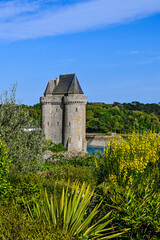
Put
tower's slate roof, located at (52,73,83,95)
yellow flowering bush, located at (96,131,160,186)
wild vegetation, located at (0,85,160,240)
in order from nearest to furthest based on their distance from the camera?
wild vegetation, located at (0,85,160,240), yellow flowering bush, located at (96,131,160,186), tower's slate roof, located at (52,73,83,95)

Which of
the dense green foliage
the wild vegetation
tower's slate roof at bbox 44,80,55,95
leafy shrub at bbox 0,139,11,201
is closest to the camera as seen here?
the wild vegetation

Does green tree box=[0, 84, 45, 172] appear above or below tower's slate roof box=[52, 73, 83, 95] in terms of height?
below

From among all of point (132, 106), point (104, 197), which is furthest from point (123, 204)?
point (132, 106)

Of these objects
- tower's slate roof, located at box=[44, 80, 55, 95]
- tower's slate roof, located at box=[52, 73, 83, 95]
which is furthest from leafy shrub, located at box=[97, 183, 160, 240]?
tower's slate roof, located at box=[44, 80, 55, 95]

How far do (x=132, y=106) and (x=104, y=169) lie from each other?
105158 millimetres

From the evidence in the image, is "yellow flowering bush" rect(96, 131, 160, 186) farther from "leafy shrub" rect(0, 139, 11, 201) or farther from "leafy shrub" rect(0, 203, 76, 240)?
"leafy shrub" rect(0, 203, 76, 240)

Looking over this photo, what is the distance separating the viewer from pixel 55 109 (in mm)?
41562

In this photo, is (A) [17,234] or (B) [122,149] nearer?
(A) [17,234]

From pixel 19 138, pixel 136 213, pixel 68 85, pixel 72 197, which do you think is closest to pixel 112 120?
pixel 68 85

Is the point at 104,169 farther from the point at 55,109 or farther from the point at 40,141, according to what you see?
the point at 55,109

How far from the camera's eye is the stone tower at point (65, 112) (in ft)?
129

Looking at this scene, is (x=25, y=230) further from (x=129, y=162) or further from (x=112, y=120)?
(x=112, y=120)

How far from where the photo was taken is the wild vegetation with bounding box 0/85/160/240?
502 cm

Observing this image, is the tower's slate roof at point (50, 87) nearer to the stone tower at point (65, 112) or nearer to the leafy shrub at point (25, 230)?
the stone tower at point (65, 112)
